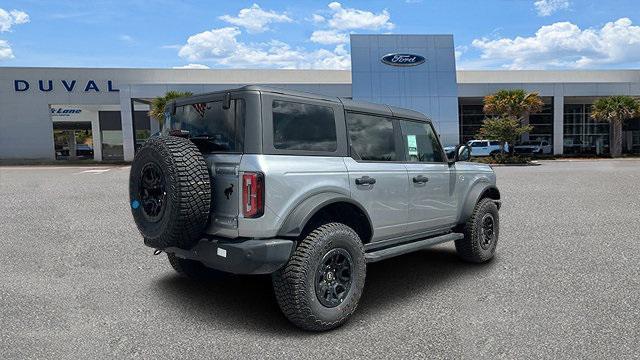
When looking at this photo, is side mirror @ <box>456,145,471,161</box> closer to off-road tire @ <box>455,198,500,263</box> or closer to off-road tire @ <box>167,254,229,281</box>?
off-road tire @ <box>455,198,500,263</box>

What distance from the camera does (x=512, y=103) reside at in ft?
110

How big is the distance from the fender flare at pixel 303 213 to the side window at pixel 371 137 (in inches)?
26.5

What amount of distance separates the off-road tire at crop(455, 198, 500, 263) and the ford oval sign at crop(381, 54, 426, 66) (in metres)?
32.6

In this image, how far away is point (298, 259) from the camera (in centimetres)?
363

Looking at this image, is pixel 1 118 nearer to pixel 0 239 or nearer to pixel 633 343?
pixel 0 239

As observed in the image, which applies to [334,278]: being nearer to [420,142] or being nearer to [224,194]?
[224,194]

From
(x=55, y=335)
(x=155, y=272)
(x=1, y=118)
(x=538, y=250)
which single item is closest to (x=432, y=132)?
(x=538, y=250)

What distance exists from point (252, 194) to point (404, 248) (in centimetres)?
190

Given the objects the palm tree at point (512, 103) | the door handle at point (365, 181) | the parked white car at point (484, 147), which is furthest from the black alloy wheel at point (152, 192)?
the parked white car at point (484, 147)

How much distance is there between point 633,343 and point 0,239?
8557mm

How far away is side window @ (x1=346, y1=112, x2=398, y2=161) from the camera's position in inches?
173

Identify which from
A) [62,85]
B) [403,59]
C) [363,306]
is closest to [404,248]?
[363,306]

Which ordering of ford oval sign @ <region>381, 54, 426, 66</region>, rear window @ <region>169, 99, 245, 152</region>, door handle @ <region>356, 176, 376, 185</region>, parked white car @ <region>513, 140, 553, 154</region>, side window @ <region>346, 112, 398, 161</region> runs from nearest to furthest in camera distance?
rear window @ <region>169, 99, 245, 152</region>
door handle @ <region>356, 176, 376, 185</region>
side window @ <region>346, 112, 398, 161</region>
ford oval sign @ <region>381, 54, 426, 66</region>
parked white car @ <region>513, 140, 553, 154</region>

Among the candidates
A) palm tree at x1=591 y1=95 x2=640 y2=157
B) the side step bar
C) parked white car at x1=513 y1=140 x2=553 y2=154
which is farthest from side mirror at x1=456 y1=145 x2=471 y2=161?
parked white car at x1=513 y1=140 x2=553 y2=154
